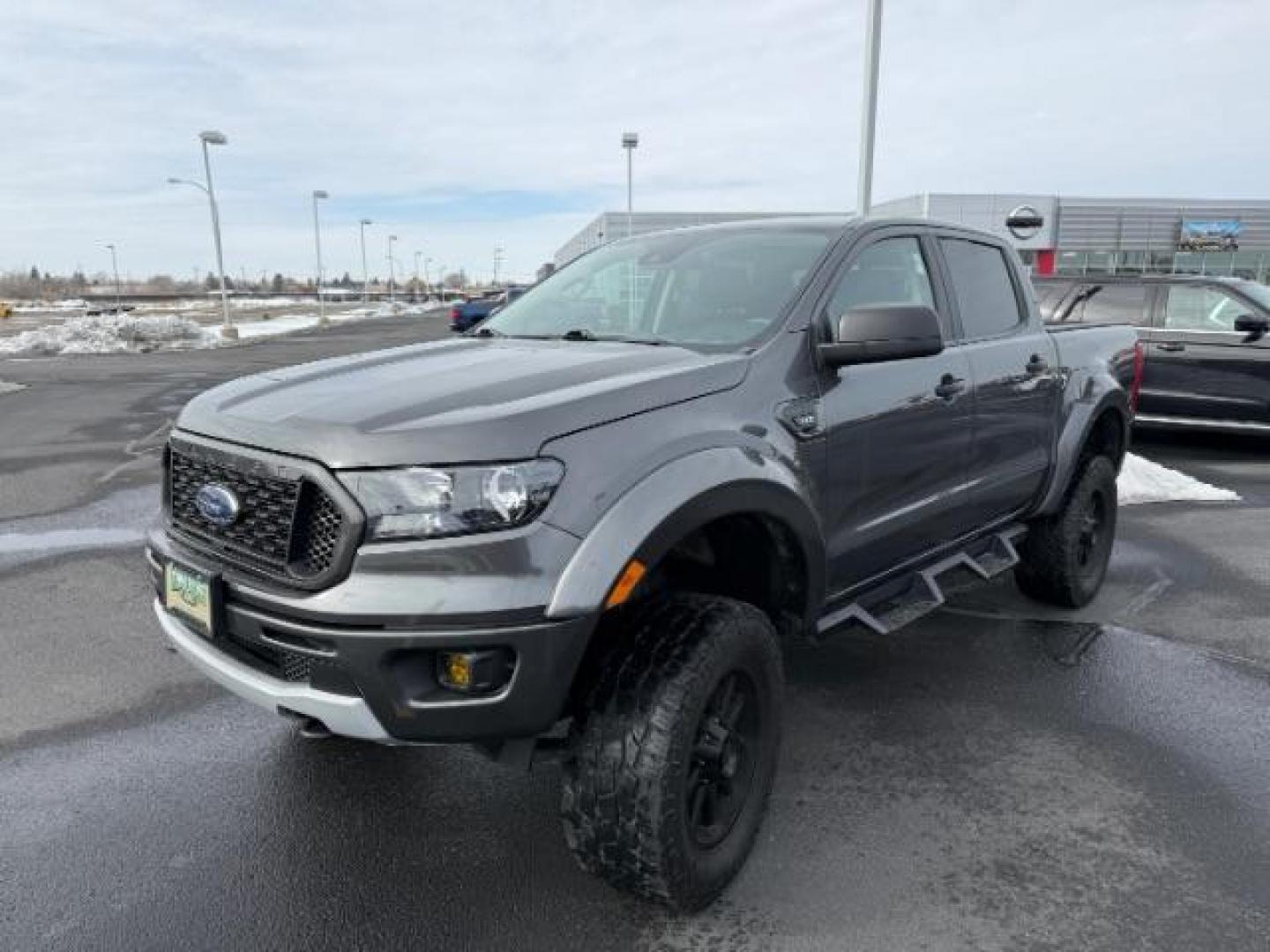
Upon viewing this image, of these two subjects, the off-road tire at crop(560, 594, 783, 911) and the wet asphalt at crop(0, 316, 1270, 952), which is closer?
the off-road tire at crop(560, 594, 783, 911)

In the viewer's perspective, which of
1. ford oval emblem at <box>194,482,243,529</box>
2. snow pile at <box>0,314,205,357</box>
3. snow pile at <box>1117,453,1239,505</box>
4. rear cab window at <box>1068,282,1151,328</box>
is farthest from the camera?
snow pile at <box>0,314,205,357</box>

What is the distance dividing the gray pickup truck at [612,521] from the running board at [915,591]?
0.06ft

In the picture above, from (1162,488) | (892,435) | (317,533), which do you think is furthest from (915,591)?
(1162,488)

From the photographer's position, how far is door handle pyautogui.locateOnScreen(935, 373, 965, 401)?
3484 millimetres

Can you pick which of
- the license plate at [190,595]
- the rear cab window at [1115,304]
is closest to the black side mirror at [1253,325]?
the rear cab window at [1115,304]

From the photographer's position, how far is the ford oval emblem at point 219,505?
7.86 ft

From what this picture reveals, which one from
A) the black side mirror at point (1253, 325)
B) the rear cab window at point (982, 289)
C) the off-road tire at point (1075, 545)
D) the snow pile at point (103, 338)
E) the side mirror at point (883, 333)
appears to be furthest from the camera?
the snow pile at point (103, 338)

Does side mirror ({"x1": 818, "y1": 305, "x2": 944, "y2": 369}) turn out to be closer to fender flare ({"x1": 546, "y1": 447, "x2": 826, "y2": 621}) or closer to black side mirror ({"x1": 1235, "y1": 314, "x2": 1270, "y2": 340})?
fender flare ({"x1": 546, "y1": 447, "x2": 826, "y2": 621})

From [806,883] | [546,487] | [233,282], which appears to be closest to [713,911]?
[806,883]

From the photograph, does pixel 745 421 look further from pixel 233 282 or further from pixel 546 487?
pixel 233 282

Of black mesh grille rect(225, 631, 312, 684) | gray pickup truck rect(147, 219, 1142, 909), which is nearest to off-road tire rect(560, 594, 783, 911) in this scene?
gray pickup truck rect(147, 219, 1142, 909)

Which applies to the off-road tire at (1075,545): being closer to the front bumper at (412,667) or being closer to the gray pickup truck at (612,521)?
the gray pickup truck at (612,521)

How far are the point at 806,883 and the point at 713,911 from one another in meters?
0.30

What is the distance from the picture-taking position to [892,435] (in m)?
3.21
